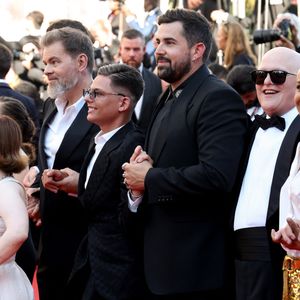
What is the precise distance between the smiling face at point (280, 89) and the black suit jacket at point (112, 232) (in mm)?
996

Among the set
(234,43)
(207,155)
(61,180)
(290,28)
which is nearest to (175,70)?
(207,155)

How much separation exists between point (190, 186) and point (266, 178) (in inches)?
15.8

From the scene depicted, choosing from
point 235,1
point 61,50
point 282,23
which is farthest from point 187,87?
point 235,1

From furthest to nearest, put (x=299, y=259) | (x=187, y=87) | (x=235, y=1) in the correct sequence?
1. (x=235, y=1)
2. (x=187, y=87)
3. (x=299, y=259)

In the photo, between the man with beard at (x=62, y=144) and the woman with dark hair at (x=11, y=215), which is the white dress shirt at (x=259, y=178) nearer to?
the woman with dark hair at (x=11, y=215)

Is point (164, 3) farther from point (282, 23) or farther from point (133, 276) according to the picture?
point (133, 276)

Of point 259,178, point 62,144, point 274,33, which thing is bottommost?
point 62,144

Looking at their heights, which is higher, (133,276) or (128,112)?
(128,112)

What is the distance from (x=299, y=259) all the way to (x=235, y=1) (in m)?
7.38

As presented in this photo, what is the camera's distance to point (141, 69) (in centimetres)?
952

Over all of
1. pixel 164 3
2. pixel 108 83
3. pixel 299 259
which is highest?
pixel 108 83

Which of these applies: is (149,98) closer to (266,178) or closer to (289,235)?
(266,178)

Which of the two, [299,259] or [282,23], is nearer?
[299,259]

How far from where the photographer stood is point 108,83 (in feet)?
20.4
